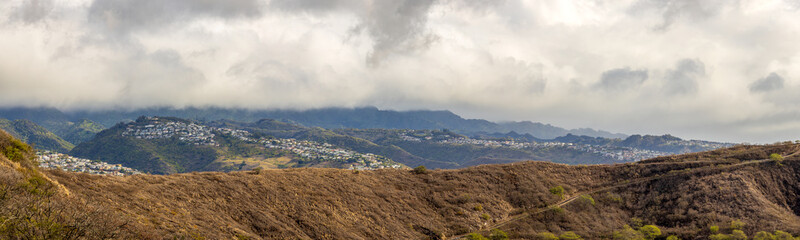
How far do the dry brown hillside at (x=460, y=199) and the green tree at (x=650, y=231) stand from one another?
1085 millimetres

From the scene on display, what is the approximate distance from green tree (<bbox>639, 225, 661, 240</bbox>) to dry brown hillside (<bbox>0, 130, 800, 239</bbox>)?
1085 millimetres

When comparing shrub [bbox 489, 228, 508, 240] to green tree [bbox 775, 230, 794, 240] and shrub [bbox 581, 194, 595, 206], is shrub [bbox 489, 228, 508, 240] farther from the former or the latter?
green tree [bbox 775, 230, 794, 240]

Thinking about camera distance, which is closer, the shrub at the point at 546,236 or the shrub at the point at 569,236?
the shrub at the point at 546,236

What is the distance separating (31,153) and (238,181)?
24.2m

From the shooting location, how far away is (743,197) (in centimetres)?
7175

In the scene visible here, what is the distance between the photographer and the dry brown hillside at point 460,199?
161 ft

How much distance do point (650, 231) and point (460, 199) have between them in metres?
30.2

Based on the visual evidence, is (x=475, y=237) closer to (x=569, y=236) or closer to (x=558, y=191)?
(x=569, y=236)

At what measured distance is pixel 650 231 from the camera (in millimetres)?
66062

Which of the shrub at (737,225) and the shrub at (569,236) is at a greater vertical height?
the shrub at (737,225)

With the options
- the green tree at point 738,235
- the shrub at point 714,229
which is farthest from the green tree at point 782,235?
the shrub at point 714,229

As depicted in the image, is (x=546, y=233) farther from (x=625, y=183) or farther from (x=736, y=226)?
(x=625, y=183)

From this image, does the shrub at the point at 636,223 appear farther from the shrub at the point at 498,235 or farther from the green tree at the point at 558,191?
the shrub at the point at 498,235

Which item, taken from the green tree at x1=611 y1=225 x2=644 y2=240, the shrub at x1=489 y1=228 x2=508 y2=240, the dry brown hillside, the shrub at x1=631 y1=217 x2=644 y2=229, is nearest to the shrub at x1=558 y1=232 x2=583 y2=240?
the dry brown hillside
